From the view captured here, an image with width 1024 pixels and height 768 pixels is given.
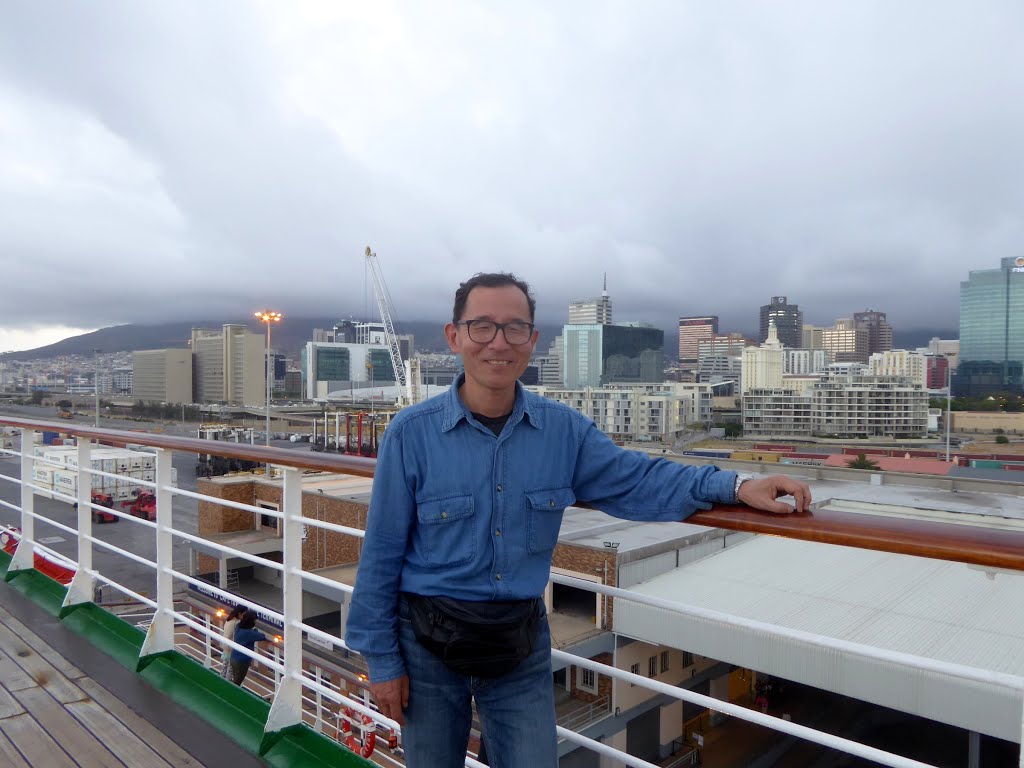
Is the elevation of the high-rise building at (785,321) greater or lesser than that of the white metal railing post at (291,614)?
greater

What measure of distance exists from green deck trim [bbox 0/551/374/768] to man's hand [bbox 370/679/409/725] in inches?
25.6

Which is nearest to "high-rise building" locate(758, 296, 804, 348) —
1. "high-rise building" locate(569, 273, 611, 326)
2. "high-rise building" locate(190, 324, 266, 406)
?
"high-rise building" locate(569, 273, 611, 326)

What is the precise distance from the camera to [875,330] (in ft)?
456

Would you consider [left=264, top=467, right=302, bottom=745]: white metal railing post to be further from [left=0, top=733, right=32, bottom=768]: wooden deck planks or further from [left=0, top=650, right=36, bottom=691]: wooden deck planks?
[left=0, top=650, right=36, bottom=691]: wooden deck planks

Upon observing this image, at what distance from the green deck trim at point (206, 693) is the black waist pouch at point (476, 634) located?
0.77 m

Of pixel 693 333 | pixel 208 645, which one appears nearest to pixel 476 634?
pixel 208 645

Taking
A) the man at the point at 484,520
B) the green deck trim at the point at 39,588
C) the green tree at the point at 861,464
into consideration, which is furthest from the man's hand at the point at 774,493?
the green tree at the point at 861,464

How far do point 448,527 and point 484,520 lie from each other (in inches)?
2.1

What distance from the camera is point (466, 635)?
2.96 feet

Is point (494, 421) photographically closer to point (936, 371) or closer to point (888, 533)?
point (888, 533)

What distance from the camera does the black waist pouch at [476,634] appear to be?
0.90 metres

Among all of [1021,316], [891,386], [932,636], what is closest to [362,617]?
[932,636]

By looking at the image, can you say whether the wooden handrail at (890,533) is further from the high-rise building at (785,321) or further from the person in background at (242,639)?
the high-rise building at (785,321)

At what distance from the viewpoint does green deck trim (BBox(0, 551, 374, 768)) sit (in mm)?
1559
